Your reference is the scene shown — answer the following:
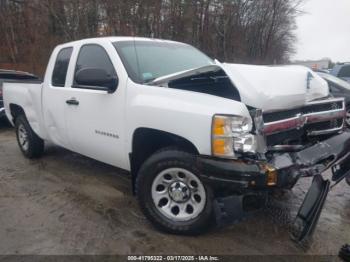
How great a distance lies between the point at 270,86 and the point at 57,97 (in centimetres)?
282

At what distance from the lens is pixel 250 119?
282 cm

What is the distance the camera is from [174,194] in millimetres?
3195

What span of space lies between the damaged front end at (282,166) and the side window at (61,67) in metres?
2.60

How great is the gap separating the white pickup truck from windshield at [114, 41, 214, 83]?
0.01m

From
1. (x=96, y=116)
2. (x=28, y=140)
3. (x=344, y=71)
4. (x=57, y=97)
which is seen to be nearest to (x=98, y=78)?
(x=96, y=116)

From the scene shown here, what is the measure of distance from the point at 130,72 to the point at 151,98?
50 centimetres

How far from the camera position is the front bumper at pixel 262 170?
2697 mm

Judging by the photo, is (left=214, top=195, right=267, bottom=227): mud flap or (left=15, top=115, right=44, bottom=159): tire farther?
(left=15, top=115, right=44, bottom=159): tire

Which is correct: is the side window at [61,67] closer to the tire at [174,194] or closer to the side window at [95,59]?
the side window at [95,59]

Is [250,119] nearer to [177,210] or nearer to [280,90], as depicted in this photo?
[280,90]

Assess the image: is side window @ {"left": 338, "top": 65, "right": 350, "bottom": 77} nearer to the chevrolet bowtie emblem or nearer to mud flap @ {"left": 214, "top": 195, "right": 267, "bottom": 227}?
the chevrolet bowtie emblem

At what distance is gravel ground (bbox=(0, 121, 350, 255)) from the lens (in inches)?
120

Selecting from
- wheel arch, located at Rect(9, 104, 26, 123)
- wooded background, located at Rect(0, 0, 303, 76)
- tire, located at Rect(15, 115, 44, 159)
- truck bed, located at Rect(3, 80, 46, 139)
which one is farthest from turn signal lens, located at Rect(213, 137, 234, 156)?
wooded background, located at Rect(0, 0, 303, 76)

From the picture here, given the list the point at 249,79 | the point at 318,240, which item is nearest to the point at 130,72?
the point at 249,79
